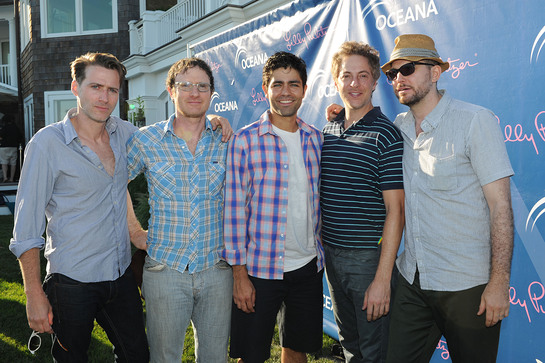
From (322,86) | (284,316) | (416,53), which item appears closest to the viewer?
(416,53)

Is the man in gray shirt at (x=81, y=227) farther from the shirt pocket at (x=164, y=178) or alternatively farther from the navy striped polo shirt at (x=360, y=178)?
the navy striped polo shirt at (x=360, y=178)

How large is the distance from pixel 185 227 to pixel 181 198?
0.18 m

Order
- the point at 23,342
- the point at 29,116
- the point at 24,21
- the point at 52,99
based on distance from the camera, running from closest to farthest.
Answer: the point at 23,342 → the point at 52,99 → the point at 24,21 → the point at 29,116

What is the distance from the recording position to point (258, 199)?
2.99m

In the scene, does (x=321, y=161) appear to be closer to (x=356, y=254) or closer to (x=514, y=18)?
(x=356, y=254)

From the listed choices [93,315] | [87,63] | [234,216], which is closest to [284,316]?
[234,216]

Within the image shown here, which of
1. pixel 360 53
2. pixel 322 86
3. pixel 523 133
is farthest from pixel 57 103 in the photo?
pixel 523 133

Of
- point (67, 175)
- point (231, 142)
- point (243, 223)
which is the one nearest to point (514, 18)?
point (231, 142)

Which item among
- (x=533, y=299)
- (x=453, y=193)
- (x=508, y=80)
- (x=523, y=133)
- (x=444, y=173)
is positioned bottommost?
(x=533, y=299)

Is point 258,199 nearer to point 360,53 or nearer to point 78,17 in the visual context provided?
point 360,53

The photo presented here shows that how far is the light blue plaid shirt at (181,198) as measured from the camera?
2.80m

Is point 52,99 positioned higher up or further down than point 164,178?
higher up

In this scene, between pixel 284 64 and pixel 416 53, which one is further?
pixel 284 64

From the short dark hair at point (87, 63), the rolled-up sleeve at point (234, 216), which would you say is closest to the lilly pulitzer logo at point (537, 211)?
the rolled-up sleeve at point (234, 216)
